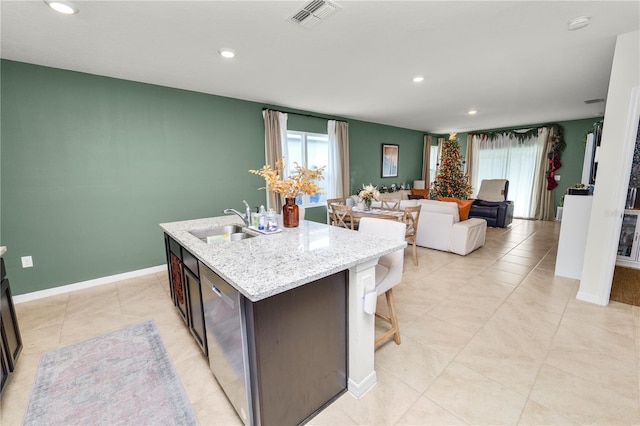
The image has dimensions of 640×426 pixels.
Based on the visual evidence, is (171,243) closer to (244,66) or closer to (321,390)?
(321,390)

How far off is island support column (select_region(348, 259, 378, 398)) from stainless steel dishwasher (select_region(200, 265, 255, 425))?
2.03 ft

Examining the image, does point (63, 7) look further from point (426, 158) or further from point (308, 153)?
point (426, 158)

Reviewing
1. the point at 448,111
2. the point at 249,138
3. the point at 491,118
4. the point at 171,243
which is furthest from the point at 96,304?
the point at 491,118

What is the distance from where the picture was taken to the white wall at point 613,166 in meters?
2.35

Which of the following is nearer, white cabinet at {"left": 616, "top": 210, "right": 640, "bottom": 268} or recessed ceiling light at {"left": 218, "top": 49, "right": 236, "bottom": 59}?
recessed ceiling light at {"left": 218, "top": 49, "right": 236, "bottom": 59}

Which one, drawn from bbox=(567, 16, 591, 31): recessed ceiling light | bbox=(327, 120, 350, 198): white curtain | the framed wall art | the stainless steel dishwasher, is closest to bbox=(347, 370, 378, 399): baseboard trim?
the stainless steel dishwasher

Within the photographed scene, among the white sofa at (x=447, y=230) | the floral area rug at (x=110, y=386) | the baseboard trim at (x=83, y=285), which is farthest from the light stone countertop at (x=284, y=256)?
the white sofa at (x=447, y=230)

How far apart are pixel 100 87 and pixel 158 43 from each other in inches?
52.5

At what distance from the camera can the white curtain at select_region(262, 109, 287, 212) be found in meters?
4.56

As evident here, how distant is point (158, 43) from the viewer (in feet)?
7.83

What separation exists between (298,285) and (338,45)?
218 centimetres

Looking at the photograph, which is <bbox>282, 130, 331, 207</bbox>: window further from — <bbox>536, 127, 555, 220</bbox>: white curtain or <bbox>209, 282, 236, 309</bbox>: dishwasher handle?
<bbox>536, 127, 555, 220</bbox>: white curtain

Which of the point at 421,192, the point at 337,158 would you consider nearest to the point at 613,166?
the point at 337,158

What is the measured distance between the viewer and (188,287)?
207 centimetres
